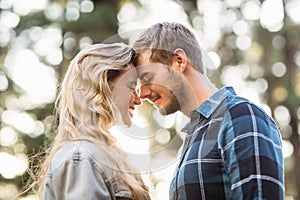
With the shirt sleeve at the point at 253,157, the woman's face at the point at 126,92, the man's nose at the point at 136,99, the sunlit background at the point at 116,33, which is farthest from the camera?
the sunlit background at the point at 116,33

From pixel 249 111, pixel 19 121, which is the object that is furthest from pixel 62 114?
pixel 19 121

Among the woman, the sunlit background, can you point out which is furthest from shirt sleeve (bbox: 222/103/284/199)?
the sunlit background

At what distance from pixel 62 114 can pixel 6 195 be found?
645cm

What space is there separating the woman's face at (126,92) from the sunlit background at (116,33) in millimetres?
4417

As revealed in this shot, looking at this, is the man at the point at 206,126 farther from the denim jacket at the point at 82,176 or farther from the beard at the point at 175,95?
the denim jacket at the point at 82,176

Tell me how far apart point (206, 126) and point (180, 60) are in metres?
0.34

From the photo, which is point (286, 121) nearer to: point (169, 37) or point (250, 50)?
point (250, 50)

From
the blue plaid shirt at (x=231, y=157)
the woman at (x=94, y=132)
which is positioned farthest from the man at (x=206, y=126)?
the woman at (x=94, y=132)

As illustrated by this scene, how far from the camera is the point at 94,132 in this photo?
2131 mm

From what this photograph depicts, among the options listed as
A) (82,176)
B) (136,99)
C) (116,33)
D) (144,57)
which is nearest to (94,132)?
(82,176)

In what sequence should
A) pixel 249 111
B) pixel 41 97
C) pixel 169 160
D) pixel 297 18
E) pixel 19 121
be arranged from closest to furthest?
1. pixel 249 111
2. pixel 169 160
3. pixel 41 97
4. pixel 19 121
5. pixel 297 18

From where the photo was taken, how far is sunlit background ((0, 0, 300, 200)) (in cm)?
816

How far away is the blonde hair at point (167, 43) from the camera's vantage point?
245 centimetres

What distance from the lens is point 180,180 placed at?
213 centimetres
